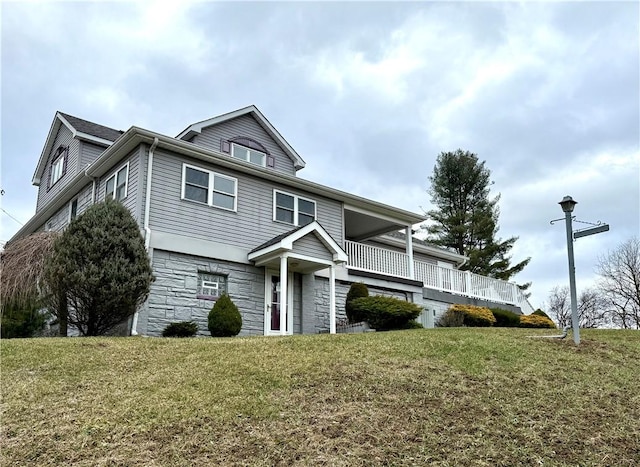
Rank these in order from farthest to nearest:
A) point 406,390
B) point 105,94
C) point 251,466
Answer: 1. point 105,94
2. point 406,390
3. point 251,466

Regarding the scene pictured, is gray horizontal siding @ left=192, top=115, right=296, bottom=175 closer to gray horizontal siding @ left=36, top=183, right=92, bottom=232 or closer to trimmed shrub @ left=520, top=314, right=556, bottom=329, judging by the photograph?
gray horizontal siding @ left=36, top=183, right=92, bottom=232

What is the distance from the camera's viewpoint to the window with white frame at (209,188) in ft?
46.4

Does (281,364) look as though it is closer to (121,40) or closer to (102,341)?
(102,341)

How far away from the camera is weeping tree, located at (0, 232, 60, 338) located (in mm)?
12039

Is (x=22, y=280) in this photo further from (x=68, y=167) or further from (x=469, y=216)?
(x=469, y=216)

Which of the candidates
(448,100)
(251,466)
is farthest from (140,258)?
(448,100)

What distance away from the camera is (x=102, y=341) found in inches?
387

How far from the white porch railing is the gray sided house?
5 cm

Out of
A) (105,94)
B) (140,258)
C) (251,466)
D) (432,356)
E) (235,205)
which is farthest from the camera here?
(105,94)

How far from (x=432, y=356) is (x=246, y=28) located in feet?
29.4

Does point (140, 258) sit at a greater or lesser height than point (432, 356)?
greater

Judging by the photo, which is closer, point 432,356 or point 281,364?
point 281,364

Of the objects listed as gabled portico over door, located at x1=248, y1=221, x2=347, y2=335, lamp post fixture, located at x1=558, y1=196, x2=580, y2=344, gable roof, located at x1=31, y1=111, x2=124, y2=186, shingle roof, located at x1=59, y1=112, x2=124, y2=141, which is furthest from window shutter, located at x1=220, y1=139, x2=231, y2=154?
lamp post fixture, located at x1=558, y1=196, x2=580, y2=344

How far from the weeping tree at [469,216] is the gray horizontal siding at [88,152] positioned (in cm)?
2294
